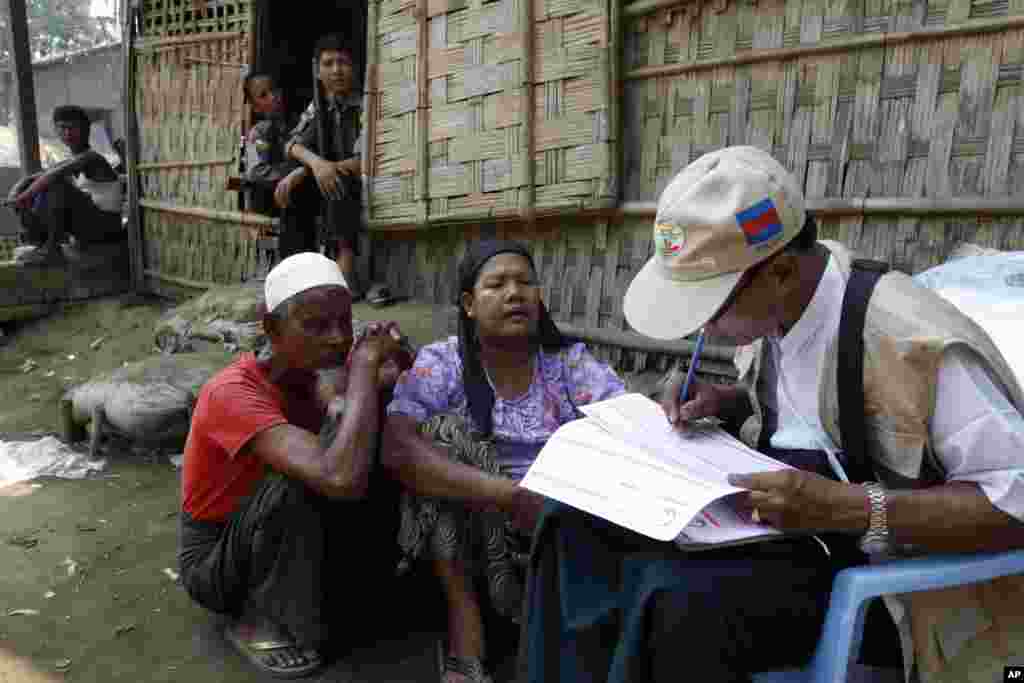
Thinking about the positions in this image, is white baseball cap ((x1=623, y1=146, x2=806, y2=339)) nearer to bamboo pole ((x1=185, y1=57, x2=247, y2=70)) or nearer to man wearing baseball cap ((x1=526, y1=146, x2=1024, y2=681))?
man wearing baseball cap ((x1=526, y1=146, x2=1024, y2=681))

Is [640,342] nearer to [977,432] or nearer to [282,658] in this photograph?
[282,658]

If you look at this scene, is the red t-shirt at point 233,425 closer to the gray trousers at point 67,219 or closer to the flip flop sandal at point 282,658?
the flip flop sandal at point 282,658

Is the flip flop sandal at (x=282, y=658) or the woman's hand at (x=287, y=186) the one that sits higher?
the woman's hand at (x=287, y=186)

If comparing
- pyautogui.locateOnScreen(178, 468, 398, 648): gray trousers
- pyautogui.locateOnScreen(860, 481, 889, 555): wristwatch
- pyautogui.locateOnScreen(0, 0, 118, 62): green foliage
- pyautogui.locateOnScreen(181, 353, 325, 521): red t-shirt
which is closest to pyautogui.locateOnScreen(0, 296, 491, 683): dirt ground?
pyautogui.locateOnScreen(178, 468, 398, 648): gray trousers

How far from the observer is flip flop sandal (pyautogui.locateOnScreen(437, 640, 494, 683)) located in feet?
7.75

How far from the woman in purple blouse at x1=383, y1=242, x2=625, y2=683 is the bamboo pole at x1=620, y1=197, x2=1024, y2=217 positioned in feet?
4.02

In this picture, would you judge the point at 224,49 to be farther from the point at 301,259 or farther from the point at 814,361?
the point at 814,361

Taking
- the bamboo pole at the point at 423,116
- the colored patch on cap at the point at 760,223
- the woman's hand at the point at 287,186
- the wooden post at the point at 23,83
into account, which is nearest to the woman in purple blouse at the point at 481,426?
the colored patch on cap at the point at 760,223

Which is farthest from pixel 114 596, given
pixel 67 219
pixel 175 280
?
pixel 67 219

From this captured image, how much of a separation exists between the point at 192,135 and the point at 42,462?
3.67m

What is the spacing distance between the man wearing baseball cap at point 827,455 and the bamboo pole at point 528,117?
9.64ft

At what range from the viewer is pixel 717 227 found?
55.6 inches

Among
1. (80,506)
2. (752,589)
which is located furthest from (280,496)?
(80,506)

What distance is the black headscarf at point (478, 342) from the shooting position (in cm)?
255
